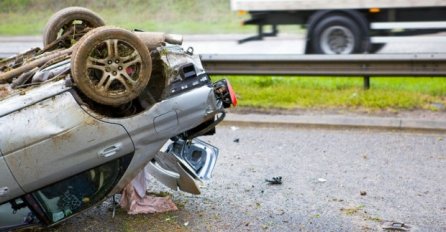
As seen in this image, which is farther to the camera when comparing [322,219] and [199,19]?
[199,19]

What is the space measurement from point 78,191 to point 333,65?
16.2ft

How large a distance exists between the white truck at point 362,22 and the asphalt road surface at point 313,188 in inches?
155

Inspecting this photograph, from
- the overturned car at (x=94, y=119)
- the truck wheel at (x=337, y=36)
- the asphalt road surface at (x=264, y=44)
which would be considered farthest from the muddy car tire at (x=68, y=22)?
the truck wheel at (x=337, y=36)

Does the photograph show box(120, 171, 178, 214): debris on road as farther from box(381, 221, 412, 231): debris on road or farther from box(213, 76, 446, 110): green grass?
box(213, 76, 446, 110): green grass

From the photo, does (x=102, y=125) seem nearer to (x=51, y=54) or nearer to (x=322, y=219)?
(x=51, y=54)

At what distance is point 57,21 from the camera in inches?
241

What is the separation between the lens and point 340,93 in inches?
378

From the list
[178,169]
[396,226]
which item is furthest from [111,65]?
[396,226]

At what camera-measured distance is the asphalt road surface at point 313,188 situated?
5582 millimetres

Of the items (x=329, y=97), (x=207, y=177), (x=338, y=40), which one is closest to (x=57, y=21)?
(x=207, y=177)

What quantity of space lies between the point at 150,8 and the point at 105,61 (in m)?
14.4

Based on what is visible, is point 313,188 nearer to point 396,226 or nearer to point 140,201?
point 396,226

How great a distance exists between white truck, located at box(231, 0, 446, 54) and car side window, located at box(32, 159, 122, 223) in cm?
723

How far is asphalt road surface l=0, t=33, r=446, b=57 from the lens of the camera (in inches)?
475
